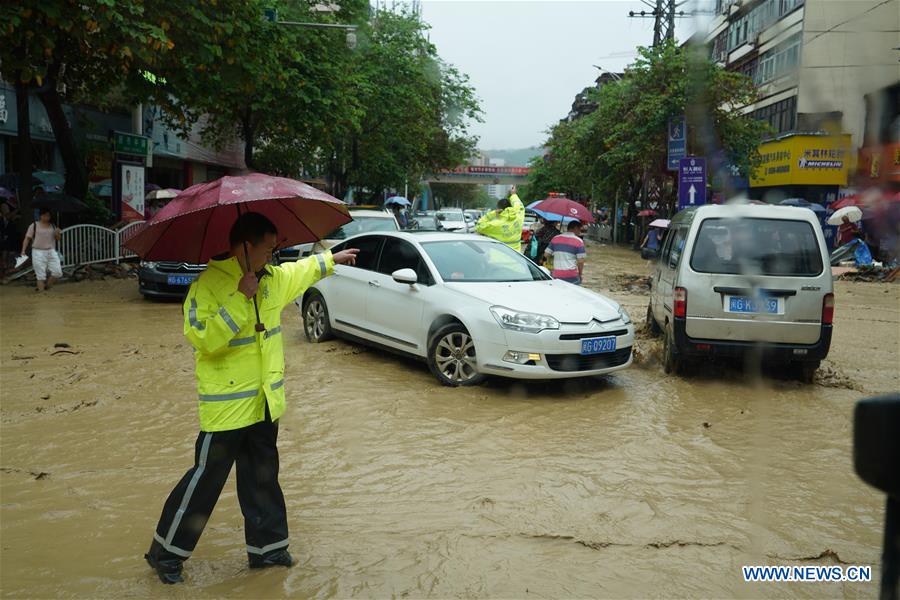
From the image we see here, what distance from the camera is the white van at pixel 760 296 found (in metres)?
7.49

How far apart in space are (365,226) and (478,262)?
6.97 m

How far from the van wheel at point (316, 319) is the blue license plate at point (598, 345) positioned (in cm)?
352

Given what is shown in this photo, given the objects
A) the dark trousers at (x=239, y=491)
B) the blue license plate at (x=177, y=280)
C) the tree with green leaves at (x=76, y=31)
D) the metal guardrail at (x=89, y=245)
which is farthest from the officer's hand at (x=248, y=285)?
the metal guardrail at (x=89, y=245)

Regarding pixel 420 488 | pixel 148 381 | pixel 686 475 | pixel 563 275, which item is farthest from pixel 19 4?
pixel 686 475

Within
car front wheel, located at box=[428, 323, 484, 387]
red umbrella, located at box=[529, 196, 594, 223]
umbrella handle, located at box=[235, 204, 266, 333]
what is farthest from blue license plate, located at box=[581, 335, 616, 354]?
umbrella handle, located at box=[235, 204, 266, 333]

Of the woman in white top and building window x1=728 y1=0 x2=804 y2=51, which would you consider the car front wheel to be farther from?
the woman in white top

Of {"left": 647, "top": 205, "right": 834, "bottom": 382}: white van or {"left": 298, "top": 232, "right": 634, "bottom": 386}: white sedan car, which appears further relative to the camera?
{"left": 647, "top": 205, "right": 834, "bottom": 382}: white van

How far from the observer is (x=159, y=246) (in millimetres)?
3812

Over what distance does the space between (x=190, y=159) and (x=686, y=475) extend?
30.5 meters

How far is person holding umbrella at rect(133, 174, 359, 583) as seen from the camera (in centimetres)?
351

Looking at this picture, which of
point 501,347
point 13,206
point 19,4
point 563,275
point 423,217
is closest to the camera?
point 501,347

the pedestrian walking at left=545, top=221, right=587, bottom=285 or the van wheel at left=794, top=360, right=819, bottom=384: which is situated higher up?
the pedestrian walking at left=545, top=221, right=587, bottom=285

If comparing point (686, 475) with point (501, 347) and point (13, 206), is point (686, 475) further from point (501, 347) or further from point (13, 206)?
point (13, 206)

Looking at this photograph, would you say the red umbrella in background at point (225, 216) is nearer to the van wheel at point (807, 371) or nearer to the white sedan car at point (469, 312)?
the white sedan car at point (469, 312)
